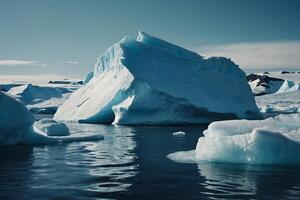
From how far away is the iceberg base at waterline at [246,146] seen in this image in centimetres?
1127

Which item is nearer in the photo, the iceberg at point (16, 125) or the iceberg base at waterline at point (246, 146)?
the iceberg base at waterline at point (246, 146)

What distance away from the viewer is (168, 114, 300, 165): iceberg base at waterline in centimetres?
1127

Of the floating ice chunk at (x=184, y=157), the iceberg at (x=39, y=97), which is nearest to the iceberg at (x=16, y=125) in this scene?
the floating ice chunk at (x=184, y=157)

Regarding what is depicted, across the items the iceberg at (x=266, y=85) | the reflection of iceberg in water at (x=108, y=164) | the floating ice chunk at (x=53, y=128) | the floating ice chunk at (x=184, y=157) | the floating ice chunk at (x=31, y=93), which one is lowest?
the reflection of iceberg in water at (x=108, y=164)

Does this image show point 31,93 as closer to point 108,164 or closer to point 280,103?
point 280,103

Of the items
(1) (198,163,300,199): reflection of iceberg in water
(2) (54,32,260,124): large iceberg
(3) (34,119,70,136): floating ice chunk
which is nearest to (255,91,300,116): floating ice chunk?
(2) (54,32,260,124): large iceberg

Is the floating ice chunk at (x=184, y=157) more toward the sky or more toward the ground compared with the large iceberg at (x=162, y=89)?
more toward the ground

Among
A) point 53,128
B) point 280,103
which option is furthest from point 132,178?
point 280,103

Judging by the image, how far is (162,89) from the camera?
33.9 metres

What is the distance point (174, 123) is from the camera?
34969mm

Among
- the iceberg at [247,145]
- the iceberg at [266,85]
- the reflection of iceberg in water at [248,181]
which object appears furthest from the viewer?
the iceberg at [266,85]

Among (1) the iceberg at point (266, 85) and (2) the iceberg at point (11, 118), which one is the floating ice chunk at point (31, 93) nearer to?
(1) the iceberg at point (266, 85)

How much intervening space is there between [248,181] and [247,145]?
229cm

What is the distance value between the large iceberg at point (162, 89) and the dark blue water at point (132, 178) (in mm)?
19938
